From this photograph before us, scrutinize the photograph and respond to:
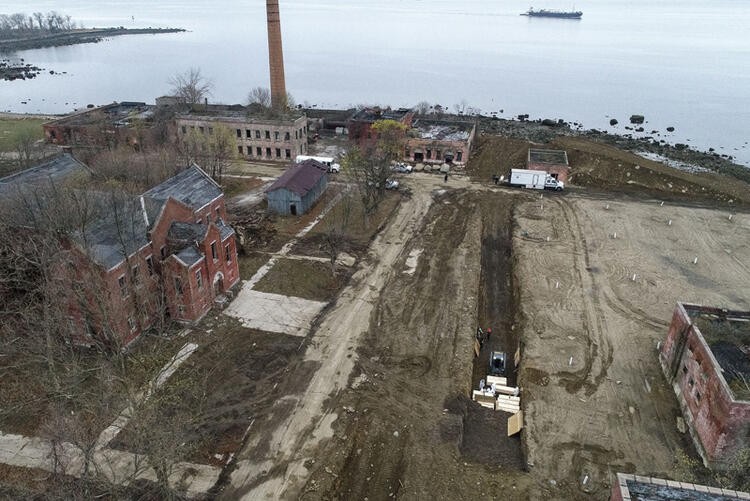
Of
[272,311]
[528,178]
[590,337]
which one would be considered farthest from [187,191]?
[528,178]

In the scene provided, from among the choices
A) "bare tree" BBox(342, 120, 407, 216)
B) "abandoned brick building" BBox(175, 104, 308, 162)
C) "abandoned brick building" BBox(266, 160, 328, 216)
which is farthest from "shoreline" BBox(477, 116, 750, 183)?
"abandoned brick building" BBox(266, 160, 328, 216)

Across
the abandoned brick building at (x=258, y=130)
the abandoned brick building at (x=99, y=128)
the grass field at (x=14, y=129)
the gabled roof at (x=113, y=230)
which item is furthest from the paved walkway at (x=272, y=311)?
the grass field at (x=14, y=129)

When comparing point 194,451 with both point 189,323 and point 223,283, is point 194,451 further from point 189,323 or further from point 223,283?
point 223,283

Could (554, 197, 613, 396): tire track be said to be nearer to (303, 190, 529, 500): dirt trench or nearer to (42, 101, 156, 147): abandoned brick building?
(303, 190, 529, 500): dirt trench

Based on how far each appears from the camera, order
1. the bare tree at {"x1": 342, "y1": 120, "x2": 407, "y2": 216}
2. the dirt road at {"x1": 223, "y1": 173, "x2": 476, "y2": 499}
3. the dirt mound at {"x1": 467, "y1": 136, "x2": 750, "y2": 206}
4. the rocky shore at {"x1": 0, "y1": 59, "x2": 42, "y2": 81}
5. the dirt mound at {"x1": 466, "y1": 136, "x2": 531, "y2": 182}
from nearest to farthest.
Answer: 1. the dirt road at {"x1": 223, "y1": 173, "x2": 476, "y2": 499}
2. the bare tree at {"x1": 342, "y1": 120, "x2": 407, "y2": 216}
3. the dirt mound at {"x1": 467, "y1": 136, "x2": 750, "y2": 206}
4. the dirt mound at {"x1": 466, "y1": 136, "x2": 531, "y2": 182}
5. the rocky shore at {"x1": 0, "y1": 59, "x2": 42, "y2": 81}

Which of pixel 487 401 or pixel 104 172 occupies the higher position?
pixel 104 172

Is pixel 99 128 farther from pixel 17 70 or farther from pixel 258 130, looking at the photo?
pixel 17 70

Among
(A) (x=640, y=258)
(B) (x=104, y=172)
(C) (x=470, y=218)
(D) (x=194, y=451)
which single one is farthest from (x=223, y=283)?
(A) (x=640, y=258)
